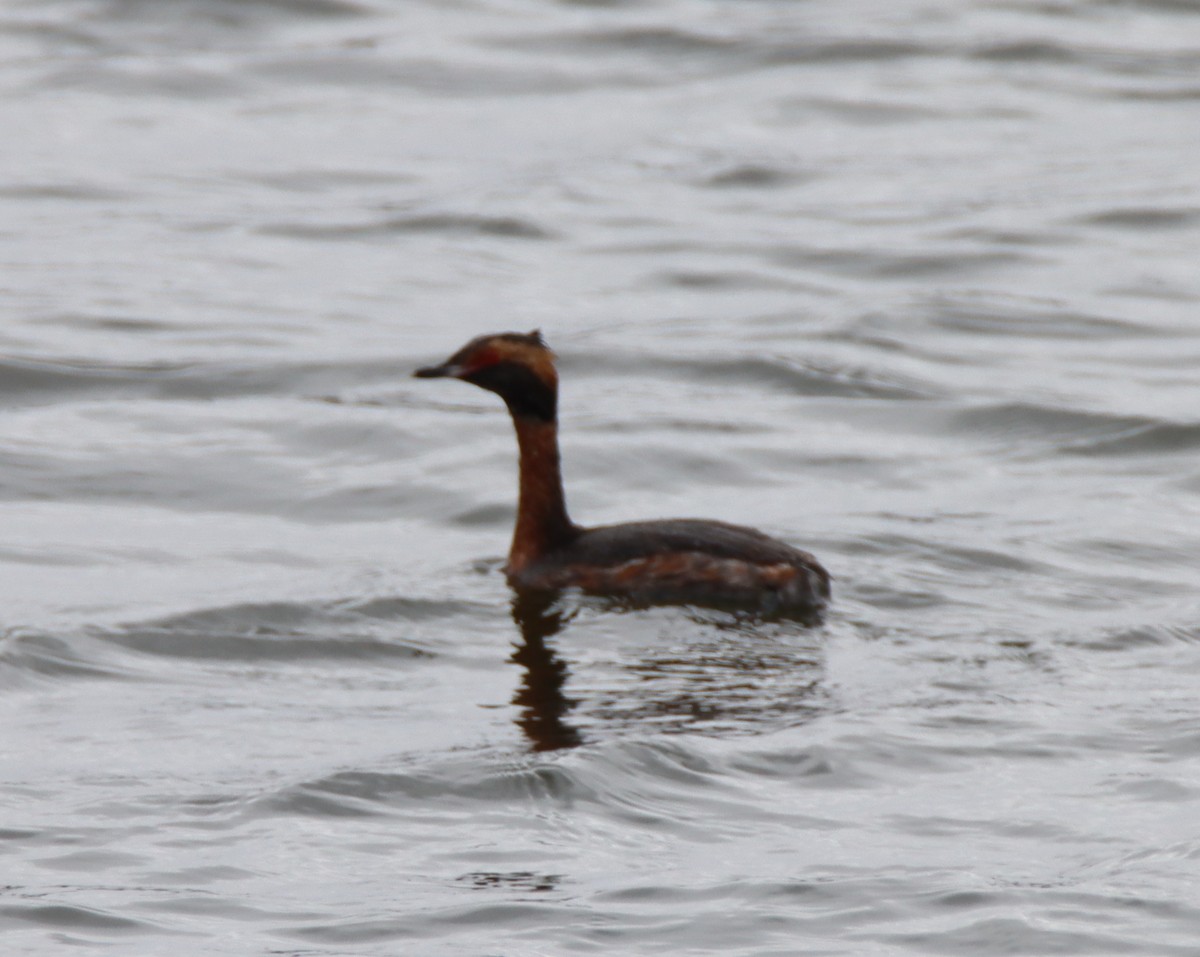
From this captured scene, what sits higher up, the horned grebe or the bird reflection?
the horned grebe

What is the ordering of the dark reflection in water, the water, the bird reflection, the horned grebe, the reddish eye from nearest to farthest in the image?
1. the water
2. the bird reflection
3. the dark reflection in water
4. the horned grebe
5. the reddish eye

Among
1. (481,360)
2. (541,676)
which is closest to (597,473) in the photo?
(481,360)

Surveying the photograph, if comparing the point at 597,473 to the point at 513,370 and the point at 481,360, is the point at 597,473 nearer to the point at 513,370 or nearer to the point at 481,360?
the point at 513,370

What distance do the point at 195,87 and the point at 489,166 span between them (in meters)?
4.16

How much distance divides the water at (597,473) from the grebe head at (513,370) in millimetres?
918

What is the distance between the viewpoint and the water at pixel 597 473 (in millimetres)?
7246

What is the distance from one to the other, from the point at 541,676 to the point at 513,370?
1908mm

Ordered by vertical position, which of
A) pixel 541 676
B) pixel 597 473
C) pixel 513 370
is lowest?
pixel 541 676

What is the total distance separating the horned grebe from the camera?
10.2 meters

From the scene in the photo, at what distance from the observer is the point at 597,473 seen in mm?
13172

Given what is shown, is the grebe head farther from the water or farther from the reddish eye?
the water

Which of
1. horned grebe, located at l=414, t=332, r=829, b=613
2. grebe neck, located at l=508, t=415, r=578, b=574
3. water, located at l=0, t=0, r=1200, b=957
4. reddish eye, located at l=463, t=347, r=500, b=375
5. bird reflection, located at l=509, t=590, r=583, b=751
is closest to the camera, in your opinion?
water, located at l=0, t=0, r=1200, b=957

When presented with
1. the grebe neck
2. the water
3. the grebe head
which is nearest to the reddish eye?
the grebe head

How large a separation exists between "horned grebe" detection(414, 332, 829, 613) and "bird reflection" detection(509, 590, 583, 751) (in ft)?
0.75
